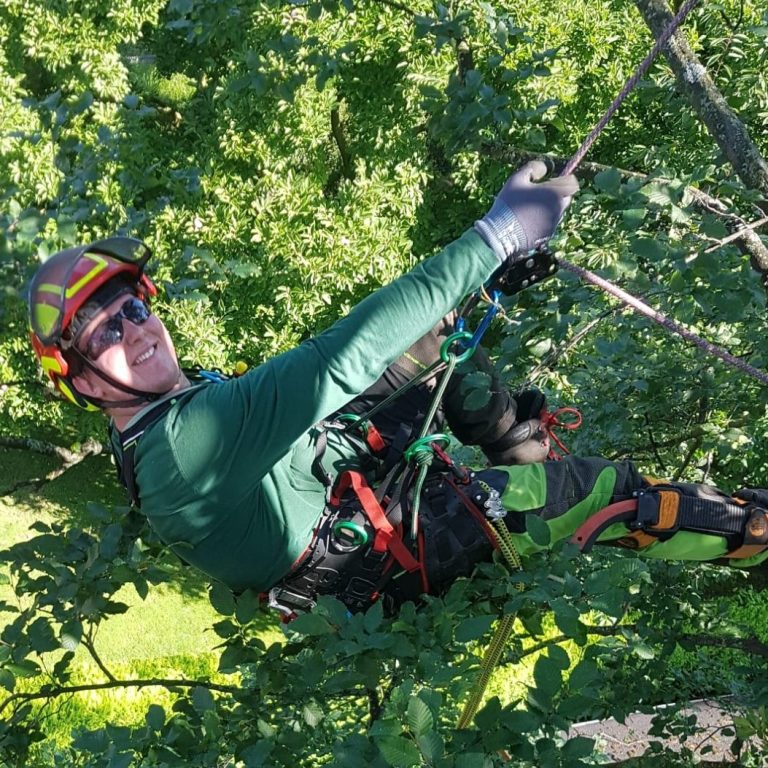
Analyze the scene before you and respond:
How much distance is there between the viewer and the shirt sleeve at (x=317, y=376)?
1.65 m

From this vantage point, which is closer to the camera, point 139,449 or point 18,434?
point 139,449

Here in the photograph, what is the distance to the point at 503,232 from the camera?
174 cm

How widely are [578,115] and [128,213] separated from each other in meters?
6.97

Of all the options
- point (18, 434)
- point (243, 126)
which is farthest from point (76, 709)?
point (243, 126)

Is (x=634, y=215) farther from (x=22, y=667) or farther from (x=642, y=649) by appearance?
(x=22, y=667)

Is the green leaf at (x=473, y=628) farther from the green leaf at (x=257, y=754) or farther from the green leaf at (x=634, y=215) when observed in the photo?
the green leaf at (x=634, y=215)

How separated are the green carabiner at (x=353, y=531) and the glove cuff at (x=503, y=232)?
0.73 metres

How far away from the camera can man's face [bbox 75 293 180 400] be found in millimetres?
1915

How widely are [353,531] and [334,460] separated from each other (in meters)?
0.22

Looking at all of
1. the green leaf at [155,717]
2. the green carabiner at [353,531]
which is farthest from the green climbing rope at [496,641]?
the green leaf at [155,717]

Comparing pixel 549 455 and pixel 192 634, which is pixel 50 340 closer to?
pixel 549 455

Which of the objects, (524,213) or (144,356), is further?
(144,356)

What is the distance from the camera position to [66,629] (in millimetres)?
2049

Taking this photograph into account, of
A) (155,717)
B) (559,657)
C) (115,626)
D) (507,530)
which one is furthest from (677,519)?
(115,626)
